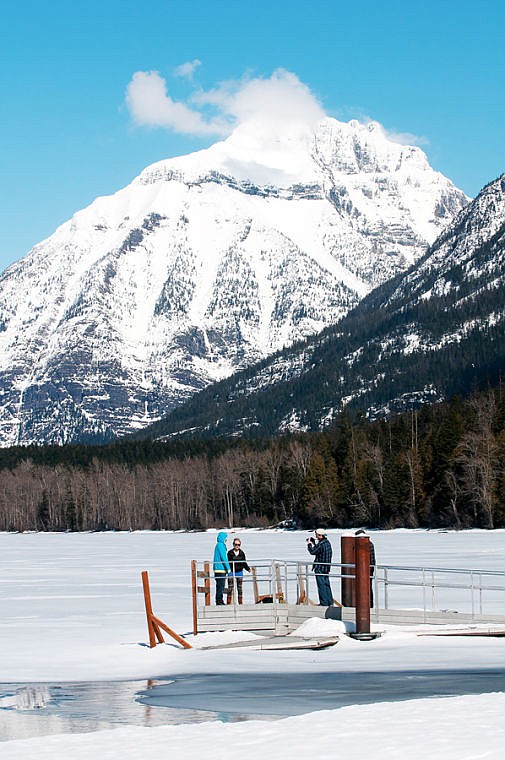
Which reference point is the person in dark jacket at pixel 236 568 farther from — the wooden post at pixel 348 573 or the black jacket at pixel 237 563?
the wooden post at pixel 348 573

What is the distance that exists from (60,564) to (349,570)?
143ft

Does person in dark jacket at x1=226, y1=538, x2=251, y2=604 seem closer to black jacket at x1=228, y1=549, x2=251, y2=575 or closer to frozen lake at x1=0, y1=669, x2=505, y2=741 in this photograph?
black jacket at x1=228, y1=549, x2=251, y2=575

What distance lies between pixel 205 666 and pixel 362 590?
15.3 feet

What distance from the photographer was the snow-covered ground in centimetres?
1591

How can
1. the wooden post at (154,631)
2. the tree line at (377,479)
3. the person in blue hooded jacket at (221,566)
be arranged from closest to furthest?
the wooden post at (154,631)
the person in blue hooded jacket at (221,566)
the tree line at (377,479)

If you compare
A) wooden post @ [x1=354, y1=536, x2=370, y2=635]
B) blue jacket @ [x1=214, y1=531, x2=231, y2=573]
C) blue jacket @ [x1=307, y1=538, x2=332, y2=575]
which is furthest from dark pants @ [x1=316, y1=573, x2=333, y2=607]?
wooden post @ [x1=354, y1=536, x2=370, y2=635]

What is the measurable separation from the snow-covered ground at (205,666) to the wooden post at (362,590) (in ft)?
1.69

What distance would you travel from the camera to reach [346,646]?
94.5 ft

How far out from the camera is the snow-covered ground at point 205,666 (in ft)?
52.2

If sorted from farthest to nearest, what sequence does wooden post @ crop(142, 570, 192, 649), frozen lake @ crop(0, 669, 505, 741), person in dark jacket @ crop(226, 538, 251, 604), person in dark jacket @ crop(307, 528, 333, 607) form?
1. person in dark jacket @ crop(226, 538, 251, 604)
2. person in dark jacket @ crop(307, 528, 333, 607)
3. wooden post @ crop(142, 570, 192, 649)
4. frozen lake @ crop(0, 669, 505, 741)

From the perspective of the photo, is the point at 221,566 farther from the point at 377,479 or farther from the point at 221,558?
the point at 377,479

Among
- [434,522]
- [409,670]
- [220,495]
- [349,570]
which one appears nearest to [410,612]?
[349,570]

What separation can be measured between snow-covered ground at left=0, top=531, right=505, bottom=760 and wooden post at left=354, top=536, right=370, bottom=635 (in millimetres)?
514

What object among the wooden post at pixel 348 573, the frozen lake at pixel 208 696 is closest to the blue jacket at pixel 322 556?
the wooden post at pixel 348 573
